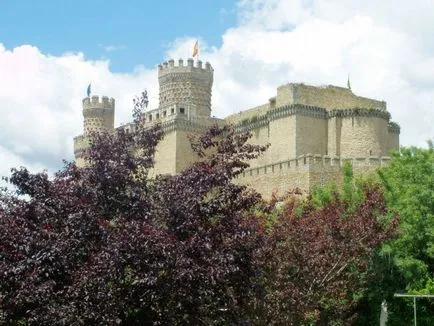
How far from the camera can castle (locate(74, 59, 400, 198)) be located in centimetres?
3872

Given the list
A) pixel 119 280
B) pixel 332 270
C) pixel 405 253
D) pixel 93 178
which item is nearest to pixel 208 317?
pixel 119 280

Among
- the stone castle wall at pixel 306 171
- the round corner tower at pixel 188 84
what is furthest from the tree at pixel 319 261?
the round corner tower at pixel 188 84

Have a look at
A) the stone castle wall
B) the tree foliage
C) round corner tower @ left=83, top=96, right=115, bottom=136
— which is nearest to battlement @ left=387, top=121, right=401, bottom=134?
the stone castle wall

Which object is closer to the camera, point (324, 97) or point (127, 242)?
point (127, 242)


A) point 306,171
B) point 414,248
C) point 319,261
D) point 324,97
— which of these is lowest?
point 319,261

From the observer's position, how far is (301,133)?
4569cm

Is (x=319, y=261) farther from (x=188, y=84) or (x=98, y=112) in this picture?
(x=98, y=112)

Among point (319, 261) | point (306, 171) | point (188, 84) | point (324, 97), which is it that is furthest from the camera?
point (188, 84)

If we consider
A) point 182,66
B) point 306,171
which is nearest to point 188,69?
point 182,66

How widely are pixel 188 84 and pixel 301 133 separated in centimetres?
1378

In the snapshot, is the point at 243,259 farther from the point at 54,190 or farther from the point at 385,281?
the point at 385,281

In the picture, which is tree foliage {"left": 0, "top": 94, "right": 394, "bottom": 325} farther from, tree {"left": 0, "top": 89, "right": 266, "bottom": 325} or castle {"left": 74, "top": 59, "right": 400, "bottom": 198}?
castle {"left": 74, "top": 59, "right": 400, "bottom": 198}

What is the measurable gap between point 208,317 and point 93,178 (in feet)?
9.68

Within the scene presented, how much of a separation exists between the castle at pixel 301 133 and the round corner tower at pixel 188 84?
44 centimetres
